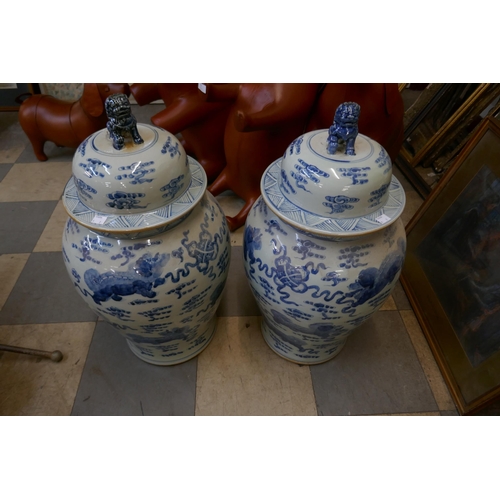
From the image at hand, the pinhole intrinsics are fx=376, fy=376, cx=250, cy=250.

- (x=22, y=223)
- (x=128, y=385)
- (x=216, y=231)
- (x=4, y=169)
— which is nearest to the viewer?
(x=216, y=231)

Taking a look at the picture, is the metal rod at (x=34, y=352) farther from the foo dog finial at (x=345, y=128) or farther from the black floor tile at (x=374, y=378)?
the foo dog finial at (x=345, y=128)

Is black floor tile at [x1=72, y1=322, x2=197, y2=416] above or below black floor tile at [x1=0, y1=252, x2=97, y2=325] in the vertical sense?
above

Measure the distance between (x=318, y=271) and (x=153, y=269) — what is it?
408 mm

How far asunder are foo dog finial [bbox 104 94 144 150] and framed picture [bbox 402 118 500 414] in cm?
111

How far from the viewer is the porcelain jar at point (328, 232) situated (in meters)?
0.86

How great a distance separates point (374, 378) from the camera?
4.28ft

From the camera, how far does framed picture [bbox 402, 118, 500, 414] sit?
118 centimetres

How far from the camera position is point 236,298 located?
156 cm

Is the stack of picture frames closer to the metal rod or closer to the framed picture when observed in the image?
the framed picture

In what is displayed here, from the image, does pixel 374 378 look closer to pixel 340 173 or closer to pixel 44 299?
pixel 340 173

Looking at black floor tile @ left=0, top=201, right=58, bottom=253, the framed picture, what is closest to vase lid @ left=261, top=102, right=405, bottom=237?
the framed picture

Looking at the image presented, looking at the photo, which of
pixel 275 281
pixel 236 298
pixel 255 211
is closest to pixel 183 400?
pixel 236 298

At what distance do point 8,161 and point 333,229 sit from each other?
2331 millimetres

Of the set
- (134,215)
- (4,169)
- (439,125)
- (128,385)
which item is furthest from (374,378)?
(4,169)
